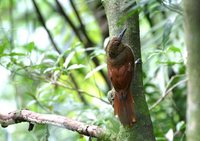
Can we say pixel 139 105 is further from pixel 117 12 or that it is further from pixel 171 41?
pixel 171 41

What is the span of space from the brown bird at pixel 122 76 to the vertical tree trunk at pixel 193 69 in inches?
16.7

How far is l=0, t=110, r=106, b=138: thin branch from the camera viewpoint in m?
1.11

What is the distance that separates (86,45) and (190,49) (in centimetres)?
225

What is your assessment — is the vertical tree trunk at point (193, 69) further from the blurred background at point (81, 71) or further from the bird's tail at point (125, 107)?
the bird's tail at point (125, 107)

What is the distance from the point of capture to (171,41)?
2.37 meters

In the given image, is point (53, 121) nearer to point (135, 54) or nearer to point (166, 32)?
point (135, 54)

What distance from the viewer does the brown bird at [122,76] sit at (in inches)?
43.1

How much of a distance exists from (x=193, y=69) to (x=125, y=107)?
0.51 meters

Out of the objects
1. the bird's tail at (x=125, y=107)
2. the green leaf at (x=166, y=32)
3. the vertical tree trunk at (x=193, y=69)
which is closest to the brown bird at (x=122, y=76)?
the bird's tail at (x=125, y=107)

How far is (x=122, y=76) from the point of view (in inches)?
43.9

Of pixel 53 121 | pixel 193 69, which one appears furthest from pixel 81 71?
pixel 193 69

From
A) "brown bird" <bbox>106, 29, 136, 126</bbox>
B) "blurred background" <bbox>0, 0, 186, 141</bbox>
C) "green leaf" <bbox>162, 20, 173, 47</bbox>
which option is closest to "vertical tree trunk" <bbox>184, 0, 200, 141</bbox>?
"blurred background" <bbox>0, 0, 186, 141</bbox>

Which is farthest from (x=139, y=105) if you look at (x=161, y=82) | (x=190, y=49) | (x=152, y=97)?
(x=152, y=97)

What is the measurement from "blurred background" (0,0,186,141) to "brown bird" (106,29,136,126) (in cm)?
7
